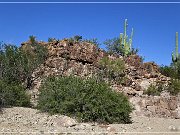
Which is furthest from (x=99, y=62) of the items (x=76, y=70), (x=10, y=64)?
(x=10, y=64)

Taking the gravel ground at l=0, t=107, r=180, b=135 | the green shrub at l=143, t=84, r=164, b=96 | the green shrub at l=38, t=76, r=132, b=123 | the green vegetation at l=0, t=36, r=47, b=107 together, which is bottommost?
the gravel ground at l=0, t=107, r=180, b=135

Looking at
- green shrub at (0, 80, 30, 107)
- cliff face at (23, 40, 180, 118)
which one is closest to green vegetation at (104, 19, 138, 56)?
cliff face at (23, 40, 180, 118)

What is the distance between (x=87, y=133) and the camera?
12914 millimetres

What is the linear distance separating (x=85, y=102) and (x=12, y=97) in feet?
13.3

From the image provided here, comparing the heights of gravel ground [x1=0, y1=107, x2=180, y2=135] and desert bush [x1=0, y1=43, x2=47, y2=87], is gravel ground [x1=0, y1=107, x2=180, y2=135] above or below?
below

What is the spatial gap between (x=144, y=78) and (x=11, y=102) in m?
17.2

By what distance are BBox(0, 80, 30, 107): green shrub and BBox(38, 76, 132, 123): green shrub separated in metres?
1.55

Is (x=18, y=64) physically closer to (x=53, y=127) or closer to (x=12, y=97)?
(x=12, y=97)

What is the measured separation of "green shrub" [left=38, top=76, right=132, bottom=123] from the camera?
53.7 feet

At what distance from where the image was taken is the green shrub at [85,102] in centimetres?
1637

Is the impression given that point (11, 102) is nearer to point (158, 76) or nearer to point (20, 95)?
point (20, 95)

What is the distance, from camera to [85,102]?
16.6 metres

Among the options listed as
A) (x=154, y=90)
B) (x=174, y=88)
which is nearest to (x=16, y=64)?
(x=154, y=90)

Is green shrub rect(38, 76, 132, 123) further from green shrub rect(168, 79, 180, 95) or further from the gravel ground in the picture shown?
green shrub rect(168, 79, 180, 95)
